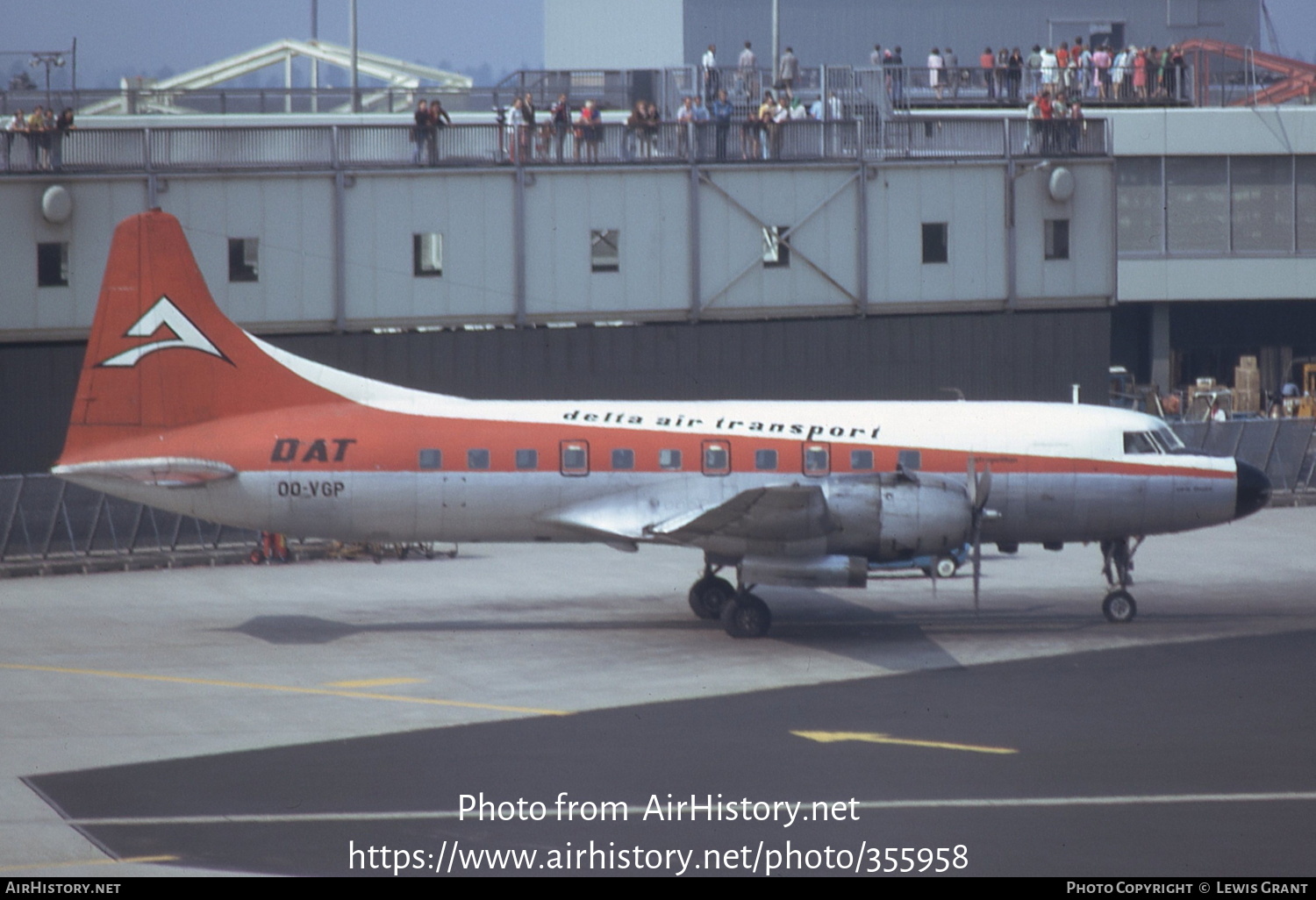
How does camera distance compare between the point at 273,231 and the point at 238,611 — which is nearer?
the point at 238,611

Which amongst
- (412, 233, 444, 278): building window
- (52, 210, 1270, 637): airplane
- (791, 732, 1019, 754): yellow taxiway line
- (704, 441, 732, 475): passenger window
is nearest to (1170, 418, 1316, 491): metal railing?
(52, 210, 1270, 637): airplane

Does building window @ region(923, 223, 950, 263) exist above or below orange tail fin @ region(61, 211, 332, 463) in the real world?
above

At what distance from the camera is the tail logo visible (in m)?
26.1

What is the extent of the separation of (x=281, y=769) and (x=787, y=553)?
9.97 meters

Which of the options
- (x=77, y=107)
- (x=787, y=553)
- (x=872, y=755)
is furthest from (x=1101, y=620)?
(x=77, y=107)

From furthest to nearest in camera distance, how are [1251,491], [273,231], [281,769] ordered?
[273,231]
[1251,491]
[281,769]

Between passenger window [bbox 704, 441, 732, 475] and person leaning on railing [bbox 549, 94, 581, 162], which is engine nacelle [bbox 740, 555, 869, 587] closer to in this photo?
passenger window [bbox 704, 441, 732, 475]

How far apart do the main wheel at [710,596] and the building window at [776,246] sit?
14.6 m

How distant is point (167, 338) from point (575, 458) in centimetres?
783

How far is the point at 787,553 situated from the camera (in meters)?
24.6

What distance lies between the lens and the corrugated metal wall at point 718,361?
118 feet

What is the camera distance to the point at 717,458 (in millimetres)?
26484

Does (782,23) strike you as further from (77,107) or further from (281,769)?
(281,769)

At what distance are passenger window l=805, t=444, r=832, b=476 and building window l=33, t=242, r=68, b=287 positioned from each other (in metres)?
20.4
